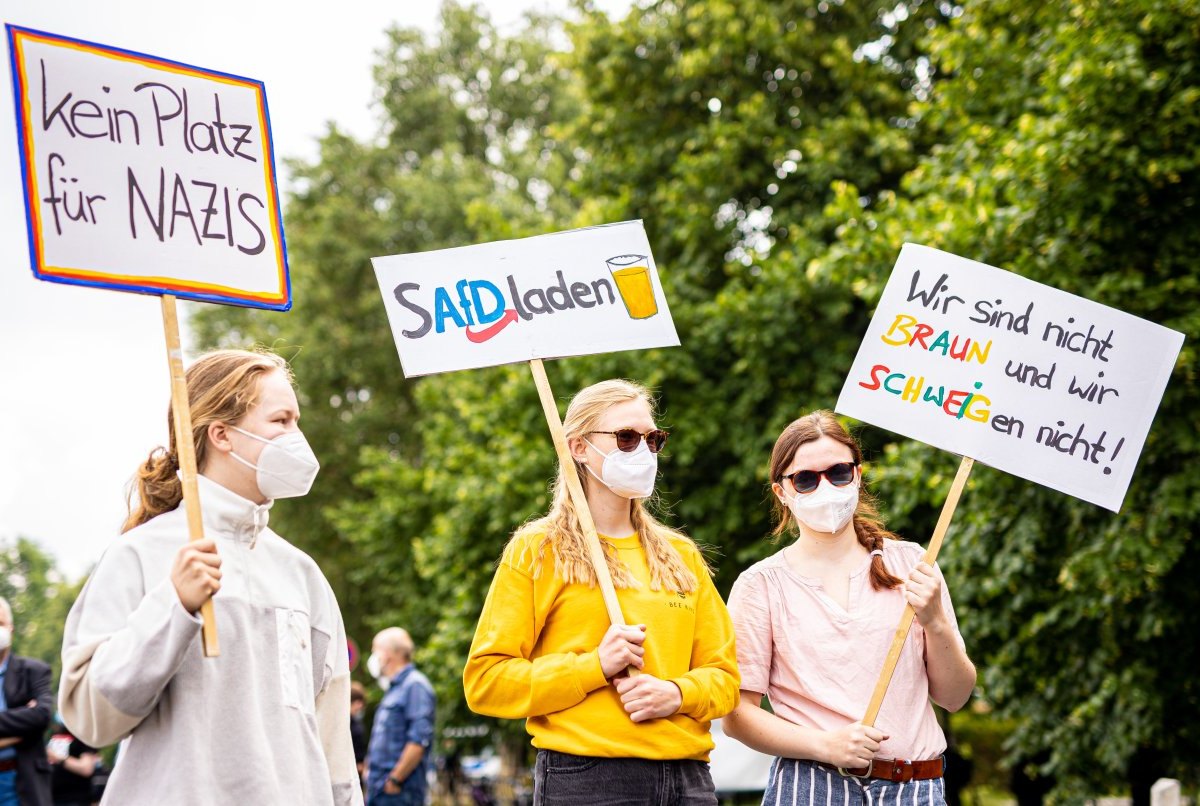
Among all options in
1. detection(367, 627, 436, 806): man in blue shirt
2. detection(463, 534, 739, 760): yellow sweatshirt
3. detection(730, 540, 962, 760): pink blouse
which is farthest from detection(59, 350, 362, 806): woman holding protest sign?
detection(367, 627, 436, 806): man in blue shirt

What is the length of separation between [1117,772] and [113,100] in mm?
10798

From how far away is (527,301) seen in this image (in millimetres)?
4305

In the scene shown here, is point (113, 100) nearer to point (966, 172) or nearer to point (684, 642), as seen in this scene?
point (684, 642)

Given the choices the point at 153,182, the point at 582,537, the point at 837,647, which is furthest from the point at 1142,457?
the point at 153,182

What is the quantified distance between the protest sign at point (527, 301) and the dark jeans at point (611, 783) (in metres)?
1.16

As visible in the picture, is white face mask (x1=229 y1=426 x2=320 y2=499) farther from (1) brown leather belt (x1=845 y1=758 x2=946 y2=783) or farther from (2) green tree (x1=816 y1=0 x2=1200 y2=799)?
(2) green tree (x1=816 y1=0 x2=1200 y2=799)

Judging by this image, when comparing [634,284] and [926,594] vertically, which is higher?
[634,284]

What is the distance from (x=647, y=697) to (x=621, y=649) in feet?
0.52

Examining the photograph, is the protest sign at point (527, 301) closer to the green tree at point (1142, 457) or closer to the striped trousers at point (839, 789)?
the striped trousers at point (839, 789)

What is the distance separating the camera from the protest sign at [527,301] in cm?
420

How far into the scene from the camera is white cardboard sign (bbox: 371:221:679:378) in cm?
421

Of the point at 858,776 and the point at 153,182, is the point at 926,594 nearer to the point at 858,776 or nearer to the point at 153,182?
the point at 858,776

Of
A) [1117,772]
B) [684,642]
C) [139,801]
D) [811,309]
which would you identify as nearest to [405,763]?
[684,642]

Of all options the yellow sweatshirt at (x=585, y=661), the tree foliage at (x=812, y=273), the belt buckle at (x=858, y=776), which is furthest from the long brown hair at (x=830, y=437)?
the tree foliage at (x=812, y=273)
